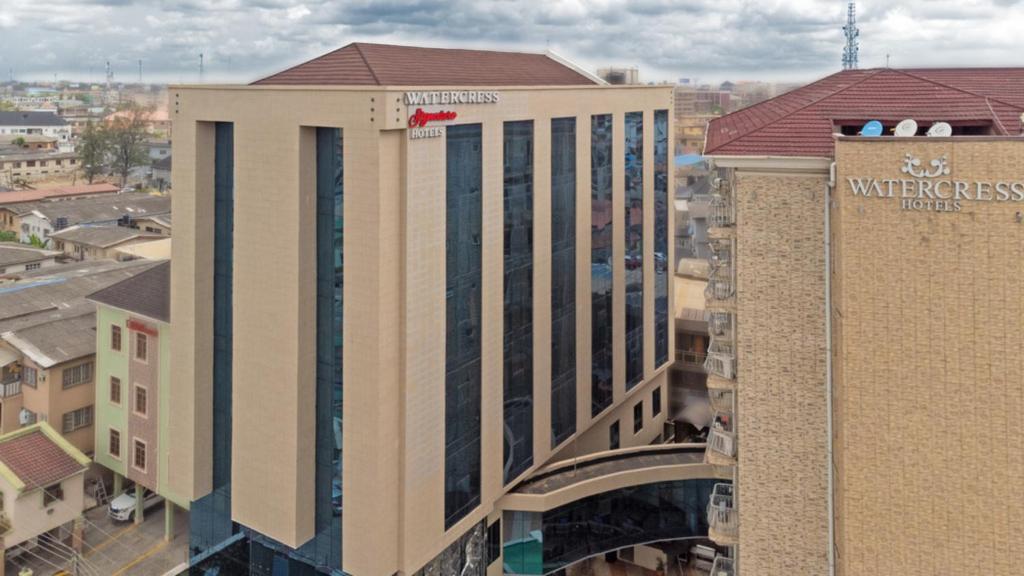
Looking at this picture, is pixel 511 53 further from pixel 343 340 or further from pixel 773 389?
pixel 773 389

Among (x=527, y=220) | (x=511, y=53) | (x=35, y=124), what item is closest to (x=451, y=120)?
(x=527, y=220)

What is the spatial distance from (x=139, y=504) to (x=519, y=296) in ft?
81.3

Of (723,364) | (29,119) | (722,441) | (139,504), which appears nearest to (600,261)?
(723,364)

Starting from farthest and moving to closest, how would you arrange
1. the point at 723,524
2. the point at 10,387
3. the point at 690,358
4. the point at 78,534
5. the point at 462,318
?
the point at 690,358 < the point at 10,387 < the point at 78,534 < the point at 462,318 < the point at 723,524

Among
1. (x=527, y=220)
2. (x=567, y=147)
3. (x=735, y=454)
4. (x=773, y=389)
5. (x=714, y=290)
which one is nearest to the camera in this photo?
(x=773, y=389)

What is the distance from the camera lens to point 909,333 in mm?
19438

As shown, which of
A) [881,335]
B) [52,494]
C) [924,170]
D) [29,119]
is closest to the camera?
[924,170]

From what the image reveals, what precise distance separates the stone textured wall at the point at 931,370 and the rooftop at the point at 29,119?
688ft

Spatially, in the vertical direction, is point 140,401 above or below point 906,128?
below

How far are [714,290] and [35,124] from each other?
20459cm

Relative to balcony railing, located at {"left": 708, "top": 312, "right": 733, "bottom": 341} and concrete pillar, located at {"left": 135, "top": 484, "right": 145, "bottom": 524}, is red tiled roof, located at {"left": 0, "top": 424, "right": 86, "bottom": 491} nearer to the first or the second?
concrete pillar, located at {"left": 135, "top": 484, "right": 145, "bottom": 524}

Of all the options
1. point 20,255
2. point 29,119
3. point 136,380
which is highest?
point 29,119

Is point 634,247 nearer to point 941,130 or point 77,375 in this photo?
point 941,130

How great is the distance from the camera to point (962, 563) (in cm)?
1939
